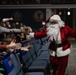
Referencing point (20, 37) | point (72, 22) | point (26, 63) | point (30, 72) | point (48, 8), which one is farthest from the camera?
point (72, 22)

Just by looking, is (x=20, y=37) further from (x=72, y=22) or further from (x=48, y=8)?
(x=72, y=22)

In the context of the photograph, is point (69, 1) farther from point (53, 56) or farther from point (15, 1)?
point (53, 56)

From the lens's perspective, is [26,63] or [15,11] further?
[15,11]

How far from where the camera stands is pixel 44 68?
5809mm

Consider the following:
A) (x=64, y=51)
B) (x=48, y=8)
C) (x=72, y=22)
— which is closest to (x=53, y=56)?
(x=64, y=51)

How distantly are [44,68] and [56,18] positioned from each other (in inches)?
44.3

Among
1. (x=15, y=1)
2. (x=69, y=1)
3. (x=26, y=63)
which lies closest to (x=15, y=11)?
(x=15, y=1)

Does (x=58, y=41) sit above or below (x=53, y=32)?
below

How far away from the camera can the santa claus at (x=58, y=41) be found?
A: 5.73 m

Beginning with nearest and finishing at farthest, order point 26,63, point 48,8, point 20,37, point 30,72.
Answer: point 30,72
point 26,63
point 20,37
point 48,8

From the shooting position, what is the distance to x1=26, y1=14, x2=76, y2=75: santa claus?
5.73 meters

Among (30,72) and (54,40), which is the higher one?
(54,40)

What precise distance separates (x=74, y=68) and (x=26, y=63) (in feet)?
8.55

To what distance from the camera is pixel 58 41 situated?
18.8 ft
